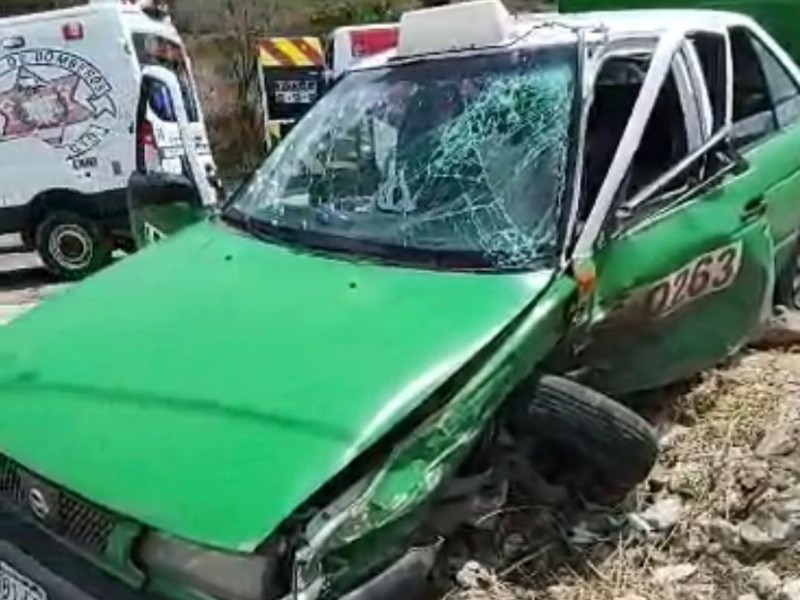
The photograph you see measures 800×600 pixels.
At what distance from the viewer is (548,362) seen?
11.5 feet

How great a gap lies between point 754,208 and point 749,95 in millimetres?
905

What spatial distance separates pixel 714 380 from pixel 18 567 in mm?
2600

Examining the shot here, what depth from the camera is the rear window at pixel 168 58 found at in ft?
35.1

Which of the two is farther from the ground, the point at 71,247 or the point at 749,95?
the point at 749,95

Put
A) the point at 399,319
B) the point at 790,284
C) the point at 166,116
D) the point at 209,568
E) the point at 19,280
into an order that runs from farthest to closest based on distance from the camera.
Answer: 1. the point at 19,280
2. the point at 166,116
3. the point at 790,284
4. the point at 399,319
5. the point at 209,568

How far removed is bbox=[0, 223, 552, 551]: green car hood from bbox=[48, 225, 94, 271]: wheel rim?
24.3 feet

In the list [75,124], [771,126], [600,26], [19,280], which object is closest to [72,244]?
[19,280]

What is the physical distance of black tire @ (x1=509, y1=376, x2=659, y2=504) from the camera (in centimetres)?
336

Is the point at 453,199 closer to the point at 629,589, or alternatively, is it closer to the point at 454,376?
the point at 454,376

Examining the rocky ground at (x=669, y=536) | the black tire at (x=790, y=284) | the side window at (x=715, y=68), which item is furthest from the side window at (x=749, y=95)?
the rocky ground at (x=669, y=536)

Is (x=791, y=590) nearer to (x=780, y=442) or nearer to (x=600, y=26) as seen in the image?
(x=780, y=442)

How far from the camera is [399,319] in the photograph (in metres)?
3.26

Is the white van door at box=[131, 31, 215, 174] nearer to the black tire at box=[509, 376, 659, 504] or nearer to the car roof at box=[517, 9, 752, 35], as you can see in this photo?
the car roof at box=[517, 9, 752, 35]

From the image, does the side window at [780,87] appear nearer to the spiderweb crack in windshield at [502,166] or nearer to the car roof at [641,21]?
the car roof at [641,21]
